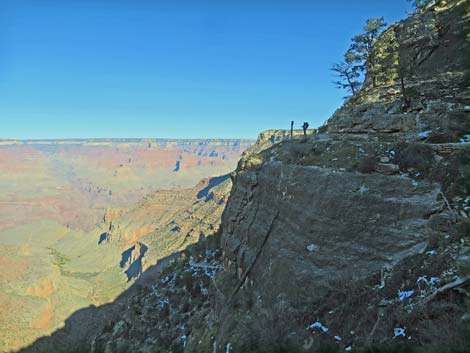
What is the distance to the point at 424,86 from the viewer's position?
77.1ft

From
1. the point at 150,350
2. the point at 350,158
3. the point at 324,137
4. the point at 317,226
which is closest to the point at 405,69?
the point at 324,137

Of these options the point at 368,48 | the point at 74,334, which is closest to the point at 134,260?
the point at 74,334

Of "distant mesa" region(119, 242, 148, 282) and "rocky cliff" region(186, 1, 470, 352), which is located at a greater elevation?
"rocky cliff" region(186, 1, 470, 352)

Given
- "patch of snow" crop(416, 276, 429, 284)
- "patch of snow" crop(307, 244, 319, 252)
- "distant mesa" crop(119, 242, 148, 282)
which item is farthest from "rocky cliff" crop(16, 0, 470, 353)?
"distant mesa" crop(119, 242, 148, 282)

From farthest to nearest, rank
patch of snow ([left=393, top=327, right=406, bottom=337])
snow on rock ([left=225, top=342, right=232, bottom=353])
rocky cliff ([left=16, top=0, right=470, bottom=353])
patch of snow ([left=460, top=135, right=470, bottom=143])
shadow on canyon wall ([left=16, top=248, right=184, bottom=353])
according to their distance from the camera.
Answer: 1. shadow on canyon wall ([left=16, top=248, right=184, bottom=353])
2. patch of snow ([left=460, top=135, right=470, bottom=143])
3. snow on rock ([left=225, top=342, right=232, bottom=353])
4. rocky cliff ([left=16, top=0, right=470, bottom=353])
5. patch of snow ([left=393, top=327, right=406, bottom=337])

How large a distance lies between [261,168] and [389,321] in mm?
14080

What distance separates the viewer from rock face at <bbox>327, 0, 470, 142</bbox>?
60.8 feet

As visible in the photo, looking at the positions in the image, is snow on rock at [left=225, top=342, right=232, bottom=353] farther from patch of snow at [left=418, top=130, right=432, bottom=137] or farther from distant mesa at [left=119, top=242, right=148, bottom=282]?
distant mesa at [left=119, top=242, right=148, bottom=282]

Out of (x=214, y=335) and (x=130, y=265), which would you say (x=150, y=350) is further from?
(x=130, y=265)

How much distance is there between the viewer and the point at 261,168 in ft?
72.9

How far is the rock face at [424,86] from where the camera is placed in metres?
18.5

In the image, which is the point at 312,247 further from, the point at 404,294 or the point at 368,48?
the point at 368,48

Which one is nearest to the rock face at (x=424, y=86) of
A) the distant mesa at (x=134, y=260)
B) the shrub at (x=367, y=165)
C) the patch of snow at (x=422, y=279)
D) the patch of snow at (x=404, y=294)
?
the shrub at (x=367, y=165)

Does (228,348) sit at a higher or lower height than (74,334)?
higher
